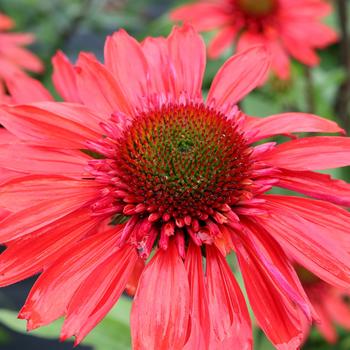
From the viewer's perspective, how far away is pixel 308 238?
782 mm

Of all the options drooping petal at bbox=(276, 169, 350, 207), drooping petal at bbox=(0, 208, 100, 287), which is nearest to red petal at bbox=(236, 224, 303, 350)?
drooping petal at bbox=(276, 169, 350, 207)

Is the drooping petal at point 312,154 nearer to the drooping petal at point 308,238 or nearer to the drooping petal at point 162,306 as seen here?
the drooping petal at point 308,238

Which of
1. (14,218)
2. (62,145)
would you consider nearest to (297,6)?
(62,145)

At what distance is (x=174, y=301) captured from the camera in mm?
724

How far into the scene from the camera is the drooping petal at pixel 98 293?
2.32ft

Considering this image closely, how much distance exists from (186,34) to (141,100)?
0.43 feet

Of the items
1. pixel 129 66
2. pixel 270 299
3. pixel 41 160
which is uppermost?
pixel 129 66

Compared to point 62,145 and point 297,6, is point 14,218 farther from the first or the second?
point 297,6

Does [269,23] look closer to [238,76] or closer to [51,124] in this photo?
[238,76]

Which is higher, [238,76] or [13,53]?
[13,53]

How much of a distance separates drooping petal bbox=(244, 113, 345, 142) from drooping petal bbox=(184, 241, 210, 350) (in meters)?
0.21

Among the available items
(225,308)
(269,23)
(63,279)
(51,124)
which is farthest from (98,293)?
(269,23)

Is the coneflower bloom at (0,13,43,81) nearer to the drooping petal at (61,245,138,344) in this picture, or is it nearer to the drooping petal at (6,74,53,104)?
the drooping petal at (6,74,53,104)

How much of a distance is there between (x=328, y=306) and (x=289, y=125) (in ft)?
3.78
